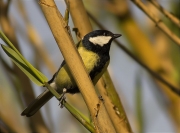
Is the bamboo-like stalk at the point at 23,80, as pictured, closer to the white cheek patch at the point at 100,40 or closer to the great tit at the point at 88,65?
the great tit at the point at 88,65

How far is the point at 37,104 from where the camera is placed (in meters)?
1.35

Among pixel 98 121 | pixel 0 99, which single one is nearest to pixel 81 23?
pixel 0 99

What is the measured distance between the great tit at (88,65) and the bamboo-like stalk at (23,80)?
0.38 feet

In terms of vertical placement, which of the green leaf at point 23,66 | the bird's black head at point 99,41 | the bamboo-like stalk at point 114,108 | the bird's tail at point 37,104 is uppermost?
the green leaf at point 23,66

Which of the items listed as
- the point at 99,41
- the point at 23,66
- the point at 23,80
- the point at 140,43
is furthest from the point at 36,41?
the point at 23,66

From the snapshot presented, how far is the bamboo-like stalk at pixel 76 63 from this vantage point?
718 millimetres

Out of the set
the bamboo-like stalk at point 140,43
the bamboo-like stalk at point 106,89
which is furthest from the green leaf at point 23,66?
the bamboo-like stalk at point 140,43

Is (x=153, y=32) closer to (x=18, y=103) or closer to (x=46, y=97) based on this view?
(x=46, y=97)

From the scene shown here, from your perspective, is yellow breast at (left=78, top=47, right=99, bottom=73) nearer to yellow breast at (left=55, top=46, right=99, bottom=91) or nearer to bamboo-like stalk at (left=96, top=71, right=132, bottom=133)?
yellow breast at (left=55, top=46, right=99, bottom=91)

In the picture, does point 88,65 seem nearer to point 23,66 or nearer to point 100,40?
point 100,40

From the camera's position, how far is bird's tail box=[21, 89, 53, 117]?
1229mm

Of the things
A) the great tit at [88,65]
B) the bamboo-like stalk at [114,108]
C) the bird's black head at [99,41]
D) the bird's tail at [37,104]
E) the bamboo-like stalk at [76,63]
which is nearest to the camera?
the bamboo-like stalk at [76,63]

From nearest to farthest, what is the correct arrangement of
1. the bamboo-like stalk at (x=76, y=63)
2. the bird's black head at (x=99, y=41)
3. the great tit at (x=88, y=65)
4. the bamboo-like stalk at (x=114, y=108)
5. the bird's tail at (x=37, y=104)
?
the bamboo-like stalk at (x=76, y=63) → the bamboo-like stalk at (x=114, y=108) → the bird's tail at (x=37, y=104) → the great tit at (x=88, y=65) → the bird's black head at (x=99, y=41)

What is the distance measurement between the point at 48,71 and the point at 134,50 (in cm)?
40
